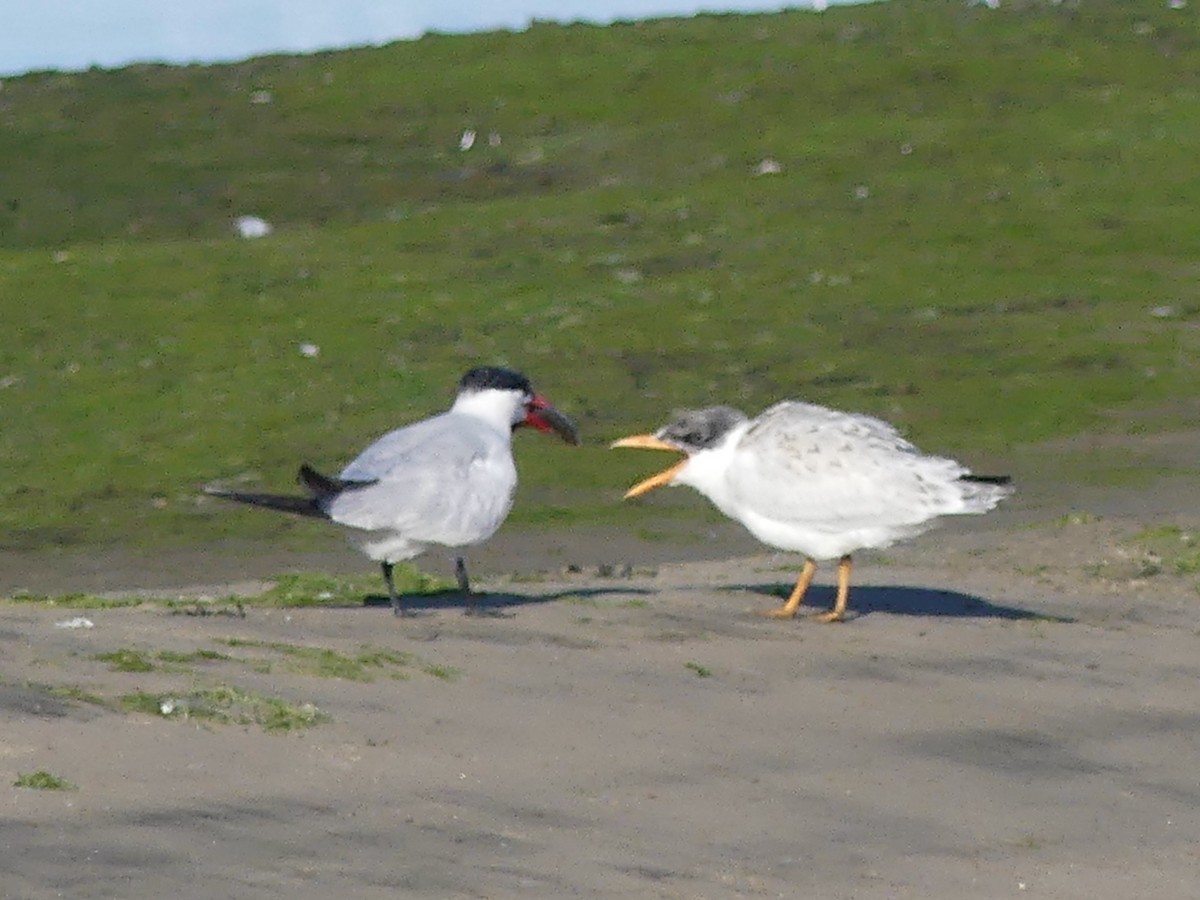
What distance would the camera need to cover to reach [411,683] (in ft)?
25.4

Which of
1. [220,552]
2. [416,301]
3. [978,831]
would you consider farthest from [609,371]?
[978,831]

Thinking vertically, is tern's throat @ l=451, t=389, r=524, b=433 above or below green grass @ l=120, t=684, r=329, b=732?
above

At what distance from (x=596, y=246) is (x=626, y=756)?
12.6 m

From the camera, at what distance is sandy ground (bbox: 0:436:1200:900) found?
19.2 feet

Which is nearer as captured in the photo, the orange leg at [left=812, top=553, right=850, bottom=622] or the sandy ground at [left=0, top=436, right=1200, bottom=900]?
the sandy ground at [left=0, top=436, right=1200, bottom=900]

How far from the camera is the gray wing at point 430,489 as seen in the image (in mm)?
9109

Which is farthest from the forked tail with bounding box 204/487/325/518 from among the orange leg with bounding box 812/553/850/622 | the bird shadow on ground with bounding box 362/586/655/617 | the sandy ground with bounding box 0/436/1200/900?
the orange leg with bounding box 812/553/850/622

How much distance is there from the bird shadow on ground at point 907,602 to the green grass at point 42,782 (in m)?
4.61

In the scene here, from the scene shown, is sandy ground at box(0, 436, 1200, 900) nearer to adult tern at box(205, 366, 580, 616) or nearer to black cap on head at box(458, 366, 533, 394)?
adult tern at box(205, 366, 580, 616)

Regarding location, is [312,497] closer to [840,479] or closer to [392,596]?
[392,596]

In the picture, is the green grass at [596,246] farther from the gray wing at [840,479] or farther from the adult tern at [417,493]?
the adult tern at [417,493]

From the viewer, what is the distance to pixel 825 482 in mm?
9906

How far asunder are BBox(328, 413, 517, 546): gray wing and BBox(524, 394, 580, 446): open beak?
2.60 feet

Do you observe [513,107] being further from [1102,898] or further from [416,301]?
[1102,898]
